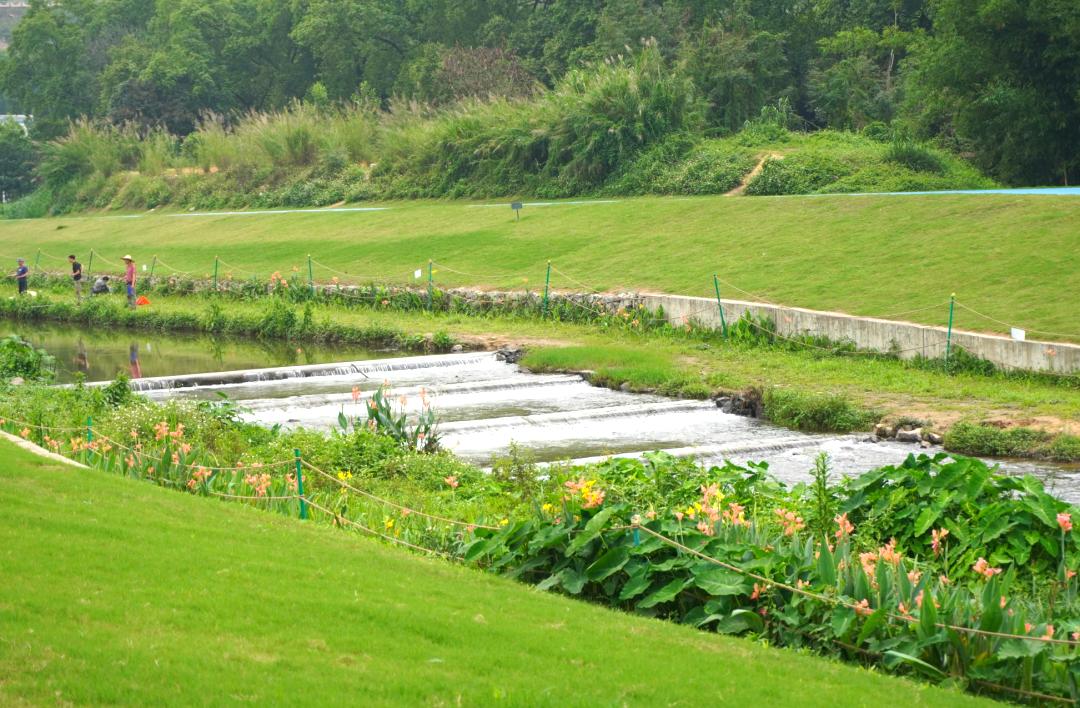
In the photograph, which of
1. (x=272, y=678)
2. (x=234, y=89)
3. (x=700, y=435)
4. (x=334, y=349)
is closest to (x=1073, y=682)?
(x=272, y=678)

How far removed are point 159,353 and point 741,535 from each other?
21398mm

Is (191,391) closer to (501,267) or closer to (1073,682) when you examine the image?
(501,267)

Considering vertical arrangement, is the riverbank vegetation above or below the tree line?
below

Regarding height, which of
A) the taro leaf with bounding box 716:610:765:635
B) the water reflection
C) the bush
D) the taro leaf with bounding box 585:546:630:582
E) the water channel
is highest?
the taro leaf with bounding box 585:546:630:582

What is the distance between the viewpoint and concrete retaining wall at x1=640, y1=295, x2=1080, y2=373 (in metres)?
18.5

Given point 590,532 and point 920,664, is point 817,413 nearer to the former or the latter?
point 590,532

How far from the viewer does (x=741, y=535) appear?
929 cm

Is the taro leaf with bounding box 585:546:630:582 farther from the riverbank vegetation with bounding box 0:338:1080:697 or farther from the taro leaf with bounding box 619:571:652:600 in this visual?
the taro leaf with bounding box 619:571:652:600

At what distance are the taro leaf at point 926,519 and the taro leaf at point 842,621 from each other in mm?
2089

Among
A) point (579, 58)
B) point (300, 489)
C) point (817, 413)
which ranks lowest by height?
point (817, 413)

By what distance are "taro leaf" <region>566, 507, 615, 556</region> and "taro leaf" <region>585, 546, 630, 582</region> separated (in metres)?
0.17

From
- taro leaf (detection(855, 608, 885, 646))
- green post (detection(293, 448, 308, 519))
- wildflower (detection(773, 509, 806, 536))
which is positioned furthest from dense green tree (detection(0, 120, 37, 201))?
taro leaf (detection(855, 608, 885, 646))

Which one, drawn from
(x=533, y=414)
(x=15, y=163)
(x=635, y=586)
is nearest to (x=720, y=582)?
(x=635, y=586)

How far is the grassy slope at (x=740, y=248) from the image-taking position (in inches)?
897
